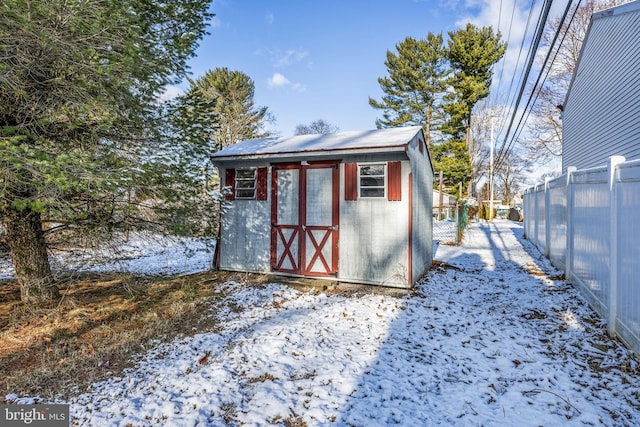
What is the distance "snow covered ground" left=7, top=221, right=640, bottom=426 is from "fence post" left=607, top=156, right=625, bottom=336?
0.98ft

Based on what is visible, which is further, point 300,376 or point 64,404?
point 300,376

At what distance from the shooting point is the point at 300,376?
2.99 m

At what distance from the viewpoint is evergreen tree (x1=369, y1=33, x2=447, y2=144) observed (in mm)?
22109

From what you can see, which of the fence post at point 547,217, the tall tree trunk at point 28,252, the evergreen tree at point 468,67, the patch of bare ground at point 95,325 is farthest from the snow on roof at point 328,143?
the evergreen tree at point 468,67

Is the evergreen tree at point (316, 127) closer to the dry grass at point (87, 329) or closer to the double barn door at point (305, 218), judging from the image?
the double barn door at point (305, 218)

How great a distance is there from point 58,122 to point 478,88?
74.3 feet

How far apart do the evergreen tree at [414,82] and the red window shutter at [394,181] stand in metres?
18.5

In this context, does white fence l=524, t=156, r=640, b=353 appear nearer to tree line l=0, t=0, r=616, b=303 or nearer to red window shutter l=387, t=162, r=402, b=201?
red window shutter l=387, t=162, r=402, b=201

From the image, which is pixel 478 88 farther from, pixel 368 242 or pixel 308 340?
pixel 308 340

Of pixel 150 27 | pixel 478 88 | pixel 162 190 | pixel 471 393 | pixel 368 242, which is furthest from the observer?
pixel 478 88

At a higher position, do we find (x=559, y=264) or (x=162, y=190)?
(x=162, y=190)

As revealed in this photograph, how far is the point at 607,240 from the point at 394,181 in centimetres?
313

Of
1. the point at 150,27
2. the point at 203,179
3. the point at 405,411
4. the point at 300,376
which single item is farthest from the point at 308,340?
the point at 150,27

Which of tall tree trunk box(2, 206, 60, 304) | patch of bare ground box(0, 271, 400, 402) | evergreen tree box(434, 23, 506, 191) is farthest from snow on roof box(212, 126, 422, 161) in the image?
evergreen tree box(434, 23, 506, 191)
